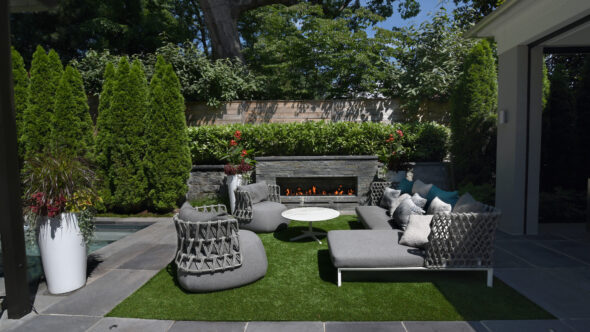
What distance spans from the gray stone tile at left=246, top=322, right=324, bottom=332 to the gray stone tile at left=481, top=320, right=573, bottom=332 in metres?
1.41

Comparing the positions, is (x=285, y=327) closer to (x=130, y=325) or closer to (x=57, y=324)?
(x=130, y=325)

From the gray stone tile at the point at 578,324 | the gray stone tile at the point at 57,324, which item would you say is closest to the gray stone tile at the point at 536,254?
the gray stone tile at the point at 578,324

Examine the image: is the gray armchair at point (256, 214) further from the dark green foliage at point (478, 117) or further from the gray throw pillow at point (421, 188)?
the dark green foliage at point (478, 117)

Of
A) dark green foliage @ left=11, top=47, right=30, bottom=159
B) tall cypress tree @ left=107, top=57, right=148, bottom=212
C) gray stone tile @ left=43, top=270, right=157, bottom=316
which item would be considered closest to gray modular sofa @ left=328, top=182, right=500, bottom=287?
gray stone tile @ left=43, top=270, right=157, bottom=316

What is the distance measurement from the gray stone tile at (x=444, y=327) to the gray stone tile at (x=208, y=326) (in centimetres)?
139

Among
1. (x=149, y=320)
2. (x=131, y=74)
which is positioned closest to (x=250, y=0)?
(x=131, y=74)

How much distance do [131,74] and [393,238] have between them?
6.15m

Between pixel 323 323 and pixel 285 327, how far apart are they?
324 millimetres

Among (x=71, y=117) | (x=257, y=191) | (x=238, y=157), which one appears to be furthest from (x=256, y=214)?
(x=71, y=117)

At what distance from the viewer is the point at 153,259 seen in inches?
175

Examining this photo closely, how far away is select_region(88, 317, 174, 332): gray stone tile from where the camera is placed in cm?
271

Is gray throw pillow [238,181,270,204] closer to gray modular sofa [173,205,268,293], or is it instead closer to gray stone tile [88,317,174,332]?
gray modular sofa [173,205,268,293]

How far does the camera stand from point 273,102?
356 inches

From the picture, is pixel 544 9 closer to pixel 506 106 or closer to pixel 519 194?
pixel 506 106
